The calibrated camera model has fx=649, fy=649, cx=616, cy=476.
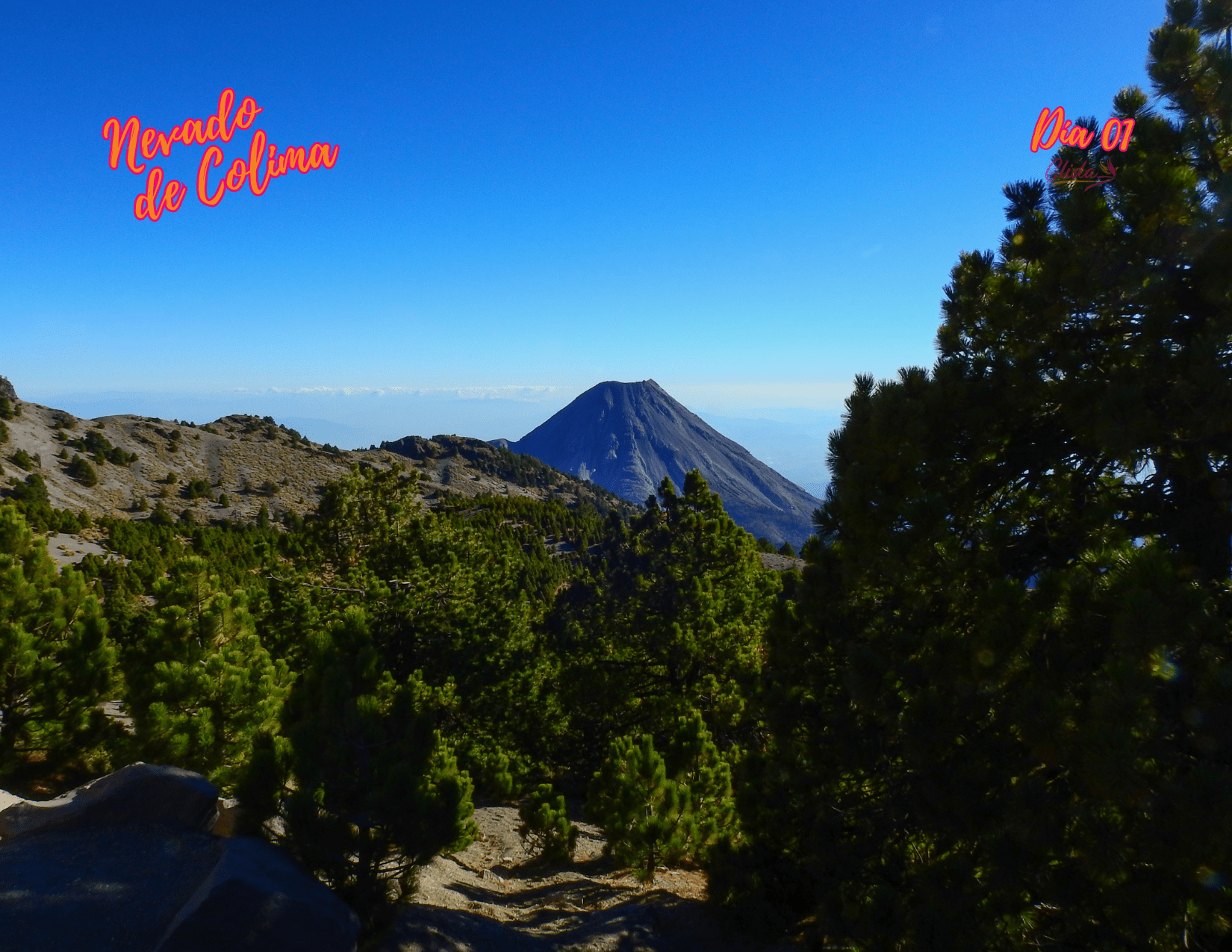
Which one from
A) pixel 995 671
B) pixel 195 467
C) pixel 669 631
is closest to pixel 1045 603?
pixel 995 671

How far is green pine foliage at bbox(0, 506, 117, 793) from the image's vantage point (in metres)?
10.2

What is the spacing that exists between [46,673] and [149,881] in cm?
679

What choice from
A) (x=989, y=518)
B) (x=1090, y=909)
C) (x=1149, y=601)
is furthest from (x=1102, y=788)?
(x=989, y=518)

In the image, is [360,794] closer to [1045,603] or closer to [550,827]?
[1045,603]

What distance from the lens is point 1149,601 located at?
3334 millimetres

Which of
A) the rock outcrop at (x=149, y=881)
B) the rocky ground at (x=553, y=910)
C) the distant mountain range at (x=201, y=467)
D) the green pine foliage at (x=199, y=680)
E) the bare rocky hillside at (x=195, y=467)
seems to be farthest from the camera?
the distant mountain range at (x=201, y=467)

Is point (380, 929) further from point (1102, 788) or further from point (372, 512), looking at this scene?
point (372, 512)

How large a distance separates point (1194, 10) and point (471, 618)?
1392 cm

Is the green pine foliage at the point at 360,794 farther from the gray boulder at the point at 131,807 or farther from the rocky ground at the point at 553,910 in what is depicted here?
the gray boulder at the point at 131,807

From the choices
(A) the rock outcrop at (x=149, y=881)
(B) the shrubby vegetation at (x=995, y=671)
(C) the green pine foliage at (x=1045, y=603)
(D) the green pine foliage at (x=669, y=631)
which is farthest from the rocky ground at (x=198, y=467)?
(C) the green pine foliage at (x=1045, y=603)

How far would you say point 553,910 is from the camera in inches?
355

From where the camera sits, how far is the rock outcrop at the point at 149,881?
16.4 feet

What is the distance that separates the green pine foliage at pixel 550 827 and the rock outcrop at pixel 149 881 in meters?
5.82

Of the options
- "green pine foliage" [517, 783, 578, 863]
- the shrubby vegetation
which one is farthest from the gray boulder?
"green pine foliage" [517, 783, 578, 863]
